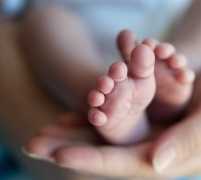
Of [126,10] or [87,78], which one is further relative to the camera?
[126,10]

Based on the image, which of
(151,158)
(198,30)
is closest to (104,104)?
(151,158)

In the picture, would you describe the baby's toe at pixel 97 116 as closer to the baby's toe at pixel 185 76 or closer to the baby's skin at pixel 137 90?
the baby's skin at pixel 137 90

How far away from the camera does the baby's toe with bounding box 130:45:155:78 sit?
480 mm

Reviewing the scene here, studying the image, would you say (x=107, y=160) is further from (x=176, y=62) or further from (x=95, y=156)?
(x=176, y=62)

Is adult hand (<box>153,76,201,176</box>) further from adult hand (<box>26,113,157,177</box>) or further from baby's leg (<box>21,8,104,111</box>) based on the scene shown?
baby's leg (<box>21,8,104,111</box>)

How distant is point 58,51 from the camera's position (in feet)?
2.07

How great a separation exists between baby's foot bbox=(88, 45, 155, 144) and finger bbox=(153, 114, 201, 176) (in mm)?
42

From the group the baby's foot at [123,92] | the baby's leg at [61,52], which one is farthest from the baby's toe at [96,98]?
the baby's leg at [61,52]

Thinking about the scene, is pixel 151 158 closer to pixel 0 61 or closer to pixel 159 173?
pixel 159 173

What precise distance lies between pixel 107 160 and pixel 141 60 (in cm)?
11

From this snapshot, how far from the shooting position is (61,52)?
0.63 metres

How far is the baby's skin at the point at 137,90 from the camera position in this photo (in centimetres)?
48

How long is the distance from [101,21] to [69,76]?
134 mm

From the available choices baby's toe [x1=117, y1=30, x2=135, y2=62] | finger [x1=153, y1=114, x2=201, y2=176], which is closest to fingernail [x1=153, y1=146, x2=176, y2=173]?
finger [x1=153, y1=114, x2=201, y2=176]
